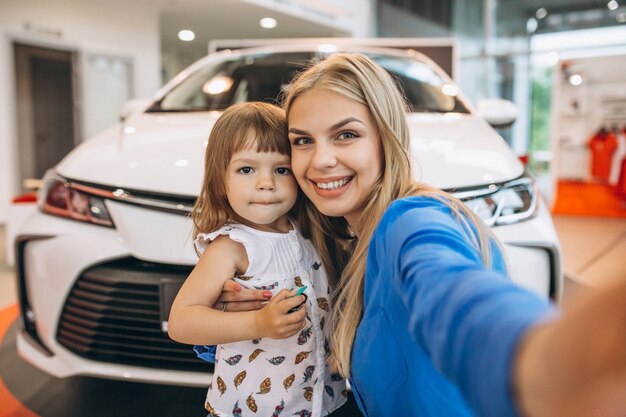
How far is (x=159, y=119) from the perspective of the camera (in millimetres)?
2029

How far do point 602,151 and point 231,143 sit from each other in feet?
20.4

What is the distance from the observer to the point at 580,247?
14.8 ft

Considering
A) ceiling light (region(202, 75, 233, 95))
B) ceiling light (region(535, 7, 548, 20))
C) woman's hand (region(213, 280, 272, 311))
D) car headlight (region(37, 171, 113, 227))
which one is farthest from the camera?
ceiling light (region(535, 7, 548, 20))

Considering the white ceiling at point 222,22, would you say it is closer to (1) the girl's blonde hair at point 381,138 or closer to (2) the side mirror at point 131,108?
(2) the side mirror at point 131,108

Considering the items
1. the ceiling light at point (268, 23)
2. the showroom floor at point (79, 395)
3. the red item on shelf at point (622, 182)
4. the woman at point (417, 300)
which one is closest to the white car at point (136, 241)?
the showroom floor at point (79, 395)

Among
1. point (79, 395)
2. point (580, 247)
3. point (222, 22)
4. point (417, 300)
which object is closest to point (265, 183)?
point (417, 300)

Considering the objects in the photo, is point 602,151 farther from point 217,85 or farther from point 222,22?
point 222,22

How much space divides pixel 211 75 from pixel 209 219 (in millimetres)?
1689

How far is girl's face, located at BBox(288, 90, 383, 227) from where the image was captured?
836 millimetres

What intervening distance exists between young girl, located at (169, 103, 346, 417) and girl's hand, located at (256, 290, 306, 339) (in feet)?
0.30

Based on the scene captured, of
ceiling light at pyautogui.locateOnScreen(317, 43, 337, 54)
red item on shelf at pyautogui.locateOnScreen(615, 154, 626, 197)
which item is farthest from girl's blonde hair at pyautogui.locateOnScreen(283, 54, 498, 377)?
red item on shelf at pyautogui.locateOnScreen(615, 154, 626, 197)

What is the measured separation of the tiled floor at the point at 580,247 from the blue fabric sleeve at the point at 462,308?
1629 mm

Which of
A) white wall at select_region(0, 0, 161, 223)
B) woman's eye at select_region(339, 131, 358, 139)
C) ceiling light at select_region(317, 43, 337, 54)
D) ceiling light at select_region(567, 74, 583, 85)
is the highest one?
white wall at select_region(0, 0, 161, 223)

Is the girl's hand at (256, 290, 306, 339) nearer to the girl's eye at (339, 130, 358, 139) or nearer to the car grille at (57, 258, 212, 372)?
the girl's eye at (339, 130, 358, 139)
